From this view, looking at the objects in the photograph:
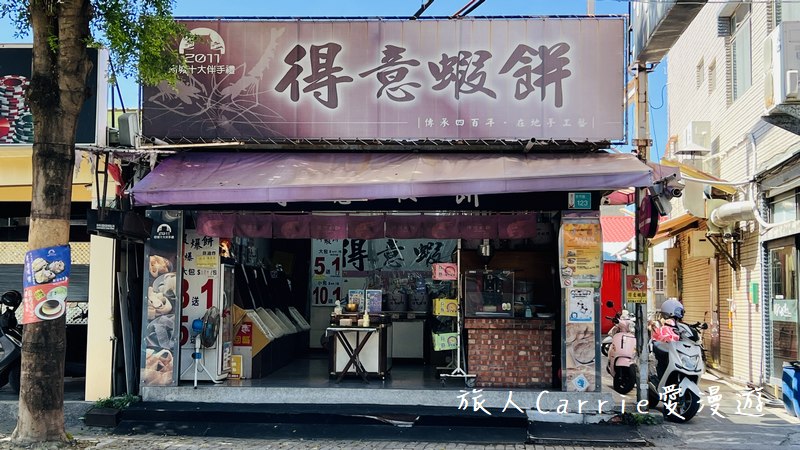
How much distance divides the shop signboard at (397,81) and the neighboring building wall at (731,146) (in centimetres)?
373

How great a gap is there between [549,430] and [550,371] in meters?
1.24

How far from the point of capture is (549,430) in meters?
10.0

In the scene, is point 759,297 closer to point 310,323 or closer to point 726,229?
point 726,229

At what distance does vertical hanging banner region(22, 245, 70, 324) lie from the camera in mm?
8438

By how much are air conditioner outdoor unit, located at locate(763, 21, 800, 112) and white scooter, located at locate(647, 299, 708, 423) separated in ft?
11.1

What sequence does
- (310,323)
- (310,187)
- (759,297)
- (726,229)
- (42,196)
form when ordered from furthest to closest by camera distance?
1. (310,323)
2. (726,229)
3. (759,297)
4. (310,187)
5. (42,196)

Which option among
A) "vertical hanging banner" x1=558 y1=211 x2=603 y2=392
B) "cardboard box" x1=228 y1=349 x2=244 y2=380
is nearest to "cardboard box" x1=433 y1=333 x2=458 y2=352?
"vertical hanging banner" x1=558 y1=211 x2=603 y2=392

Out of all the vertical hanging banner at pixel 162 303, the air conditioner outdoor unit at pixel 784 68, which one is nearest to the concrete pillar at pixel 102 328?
the vertical hanging banner at pixel 162 303

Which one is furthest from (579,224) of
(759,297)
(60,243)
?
(60,243)

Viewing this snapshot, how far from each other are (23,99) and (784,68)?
10236mm

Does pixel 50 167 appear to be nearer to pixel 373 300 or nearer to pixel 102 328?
pixel 102 328

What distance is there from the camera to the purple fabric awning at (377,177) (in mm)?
9438

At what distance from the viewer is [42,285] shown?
8.50 metres

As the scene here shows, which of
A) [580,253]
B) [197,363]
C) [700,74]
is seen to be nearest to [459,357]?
[580,253]
